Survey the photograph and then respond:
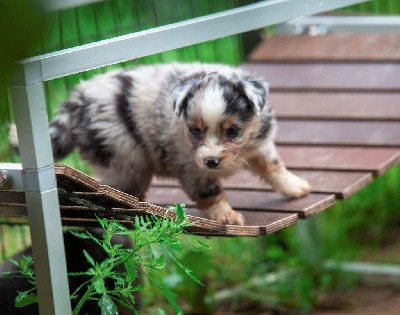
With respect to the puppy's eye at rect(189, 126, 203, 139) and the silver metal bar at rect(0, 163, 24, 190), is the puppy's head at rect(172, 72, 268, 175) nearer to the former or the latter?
the puppy's eye at rect(189, 126, 203, 139)

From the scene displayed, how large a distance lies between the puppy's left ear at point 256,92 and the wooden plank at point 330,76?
1.26m

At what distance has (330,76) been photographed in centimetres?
438

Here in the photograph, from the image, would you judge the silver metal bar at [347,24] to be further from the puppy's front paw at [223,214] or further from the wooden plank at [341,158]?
the puppy's front paw at [223,214]

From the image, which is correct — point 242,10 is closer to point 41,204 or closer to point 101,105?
point 101,105

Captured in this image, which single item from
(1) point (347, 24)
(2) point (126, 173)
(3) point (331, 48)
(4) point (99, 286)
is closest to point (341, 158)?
(2) point (126, 173)

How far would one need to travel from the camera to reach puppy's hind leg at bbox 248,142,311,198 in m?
3.05

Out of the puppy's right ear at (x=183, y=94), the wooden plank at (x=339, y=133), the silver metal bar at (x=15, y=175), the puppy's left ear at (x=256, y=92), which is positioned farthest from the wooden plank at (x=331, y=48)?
the silver metal bar at (x=15, y=175)

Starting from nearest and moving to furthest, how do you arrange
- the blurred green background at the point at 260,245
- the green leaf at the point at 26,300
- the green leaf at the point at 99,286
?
the green leaf at the point at 99,286 → the green leaf at the point at 26,300 → the blurred green background at the point at 260,245

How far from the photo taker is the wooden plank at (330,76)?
4.21m

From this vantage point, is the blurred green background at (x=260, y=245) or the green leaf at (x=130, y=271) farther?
the blurred green background at (x=260, y=245)

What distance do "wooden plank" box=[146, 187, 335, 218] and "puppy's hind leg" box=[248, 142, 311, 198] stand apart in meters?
0.03

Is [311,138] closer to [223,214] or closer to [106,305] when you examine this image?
[223,214]

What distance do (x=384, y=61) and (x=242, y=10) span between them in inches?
73.0

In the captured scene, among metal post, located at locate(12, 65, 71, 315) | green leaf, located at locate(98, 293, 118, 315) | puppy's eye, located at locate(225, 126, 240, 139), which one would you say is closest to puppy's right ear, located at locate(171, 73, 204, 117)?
puppy's eye, located at locate(225, 126, 240, 139)
